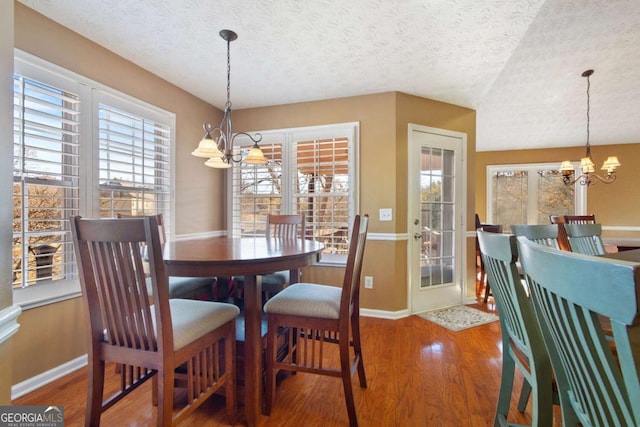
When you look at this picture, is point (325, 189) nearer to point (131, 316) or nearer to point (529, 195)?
point (131, 316)

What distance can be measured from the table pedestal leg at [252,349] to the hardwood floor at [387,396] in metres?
0.14

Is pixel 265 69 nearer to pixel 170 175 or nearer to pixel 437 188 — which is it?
pixel 170 175

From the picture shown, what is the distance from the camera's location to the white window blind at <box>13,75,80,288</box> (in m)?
1.73

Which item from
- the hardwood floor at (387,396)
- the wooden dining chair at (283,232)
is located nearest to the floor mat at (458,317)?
the hardwood floor at (387,396)

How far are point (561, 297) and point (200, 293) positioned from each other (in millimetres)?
2445

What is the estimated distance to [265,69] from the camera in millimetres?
2633

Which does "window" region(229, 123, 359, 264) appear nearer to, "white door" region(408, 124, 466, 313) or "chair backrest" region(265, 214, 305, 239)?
"chair backrest" region(265, 214, 305, 239)

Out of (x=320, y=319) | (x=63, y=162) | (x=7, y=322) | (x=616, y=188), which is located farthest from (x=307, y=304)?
(x=616, y=188)

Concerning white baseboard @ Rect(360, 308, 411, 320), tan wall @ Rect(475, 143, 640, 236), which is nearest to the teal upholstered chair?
white baseboard @ Rect(360, 308, 411, 320)

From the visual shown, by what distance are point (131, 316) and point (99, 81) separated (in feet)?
6.69

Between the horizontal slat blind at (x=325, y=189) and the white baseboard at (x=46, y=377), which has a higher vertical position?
the horizontal slat blind at (x=325, y=189)

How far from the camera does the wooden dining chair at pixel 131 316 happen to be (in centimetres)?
109

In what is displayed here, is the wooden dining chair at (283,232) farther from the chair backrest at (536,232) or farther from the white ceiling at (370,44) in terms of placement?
the chair backrest at (536,232)

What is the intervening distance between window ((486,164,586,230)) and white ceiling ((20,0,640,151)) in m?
2.12
